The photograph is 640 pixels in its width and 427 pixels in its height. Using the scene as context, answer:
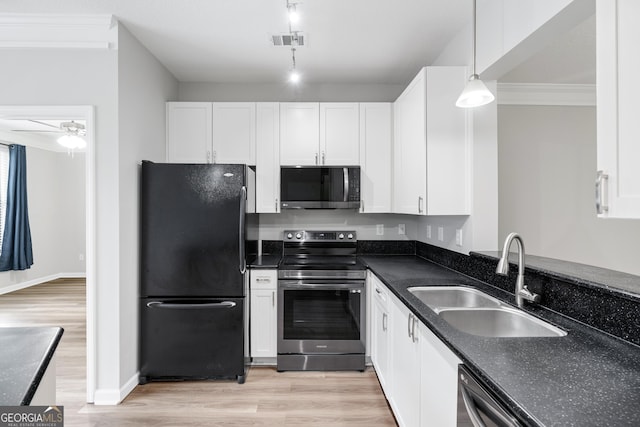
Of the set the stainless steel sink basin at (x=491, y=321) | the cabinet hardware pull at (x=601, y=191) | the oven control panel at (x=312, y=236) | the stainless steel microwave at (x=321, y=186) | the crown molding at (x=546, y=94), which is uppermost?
the crown molding at (x=546, y=94)

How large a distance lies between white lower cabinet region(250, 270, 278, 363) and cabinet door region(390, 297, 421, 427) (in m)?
1.13

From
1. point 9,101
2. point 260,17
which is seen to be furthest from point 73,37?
point 260,17

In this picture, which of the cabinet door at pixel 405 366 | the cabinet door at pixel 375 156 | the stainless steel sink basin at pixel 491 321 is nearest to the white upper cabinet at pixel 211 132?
the cabinet door at pixel 375 156

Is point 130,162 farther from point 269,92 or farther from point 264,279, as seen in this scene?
point 269,92

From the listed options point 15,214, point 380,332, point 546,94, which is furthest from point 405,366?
point 15,214

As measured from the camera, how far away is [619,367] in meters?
1.08

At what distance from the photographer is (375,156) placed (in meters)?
3.36

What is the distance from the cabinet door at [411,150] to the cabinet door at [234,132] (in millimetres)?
1344

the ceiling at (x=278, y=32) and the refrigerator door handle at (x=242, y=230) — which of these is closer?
the ceiling at (x=278, y=32)

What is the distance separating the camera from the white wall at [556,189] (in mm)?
3436

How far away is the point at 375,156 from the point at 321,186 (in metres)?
0.60

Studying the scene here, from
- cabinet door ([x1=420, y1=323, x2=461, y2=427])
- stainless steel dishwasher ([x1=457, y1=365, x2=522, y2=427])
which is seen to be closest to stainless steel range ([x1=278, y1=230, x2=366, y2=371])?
cabinet door ([x1=420, y1=323, x2=461, y2=427])

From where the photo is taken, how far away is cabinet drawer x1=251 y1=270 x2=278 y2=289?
3.01 m

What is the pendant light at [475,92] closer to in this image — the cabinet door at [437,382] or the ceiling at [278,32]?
the ceiling at [278,32]
